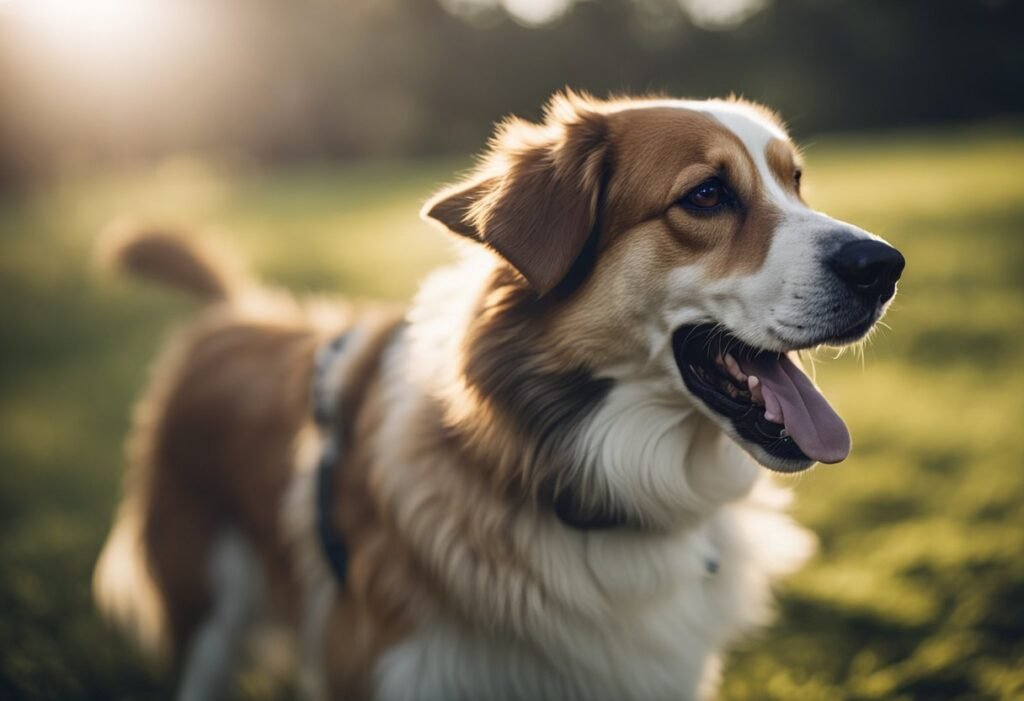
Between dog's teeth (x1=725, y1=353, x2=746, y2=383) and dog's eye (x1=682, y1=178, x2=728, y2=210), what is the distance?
443 mm

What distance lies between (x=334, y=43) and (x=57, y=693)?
28.0 m

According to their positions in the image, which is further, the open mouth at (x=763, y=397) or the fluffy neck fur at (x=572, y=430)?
the fluffy neck fur at (x=572, y=430)

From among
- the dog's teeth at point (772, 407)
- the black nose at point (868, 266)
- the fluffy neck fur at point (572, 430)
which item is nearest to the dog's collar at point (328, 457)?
the fluffy neck fur at point (572, 430)

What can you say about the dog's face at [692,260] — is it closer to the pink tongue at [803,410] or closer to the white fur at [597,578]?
the pink tongue at [803,410]

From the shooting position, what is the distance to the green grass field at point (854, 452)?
128 inches

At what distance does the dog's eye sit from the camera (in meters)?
2.43

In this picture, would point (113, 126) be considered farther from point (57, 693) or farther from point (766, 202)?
point (766, 202)

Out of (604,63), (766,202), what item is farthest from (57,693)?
(604,63)

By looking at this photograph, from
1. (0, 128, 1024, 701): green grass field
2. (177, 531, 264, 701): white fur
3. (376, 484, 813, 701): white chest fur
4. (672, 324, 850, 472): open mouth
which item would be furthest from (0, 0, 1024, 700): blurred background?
(672, 324, 850, 472): open mouth

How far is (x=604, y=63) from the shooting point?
2791cm

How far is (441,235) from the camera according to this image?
536 cm

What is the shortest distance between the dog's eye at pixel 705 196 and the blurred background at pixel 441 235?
70cm

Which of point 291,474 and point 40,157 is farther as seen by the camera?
point 40,157

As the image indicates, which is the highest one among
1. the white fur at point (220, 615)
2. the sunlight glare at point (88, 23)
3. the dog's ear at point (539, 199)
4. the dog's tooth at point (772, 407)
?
the sunlight glare at point (88, 23)
